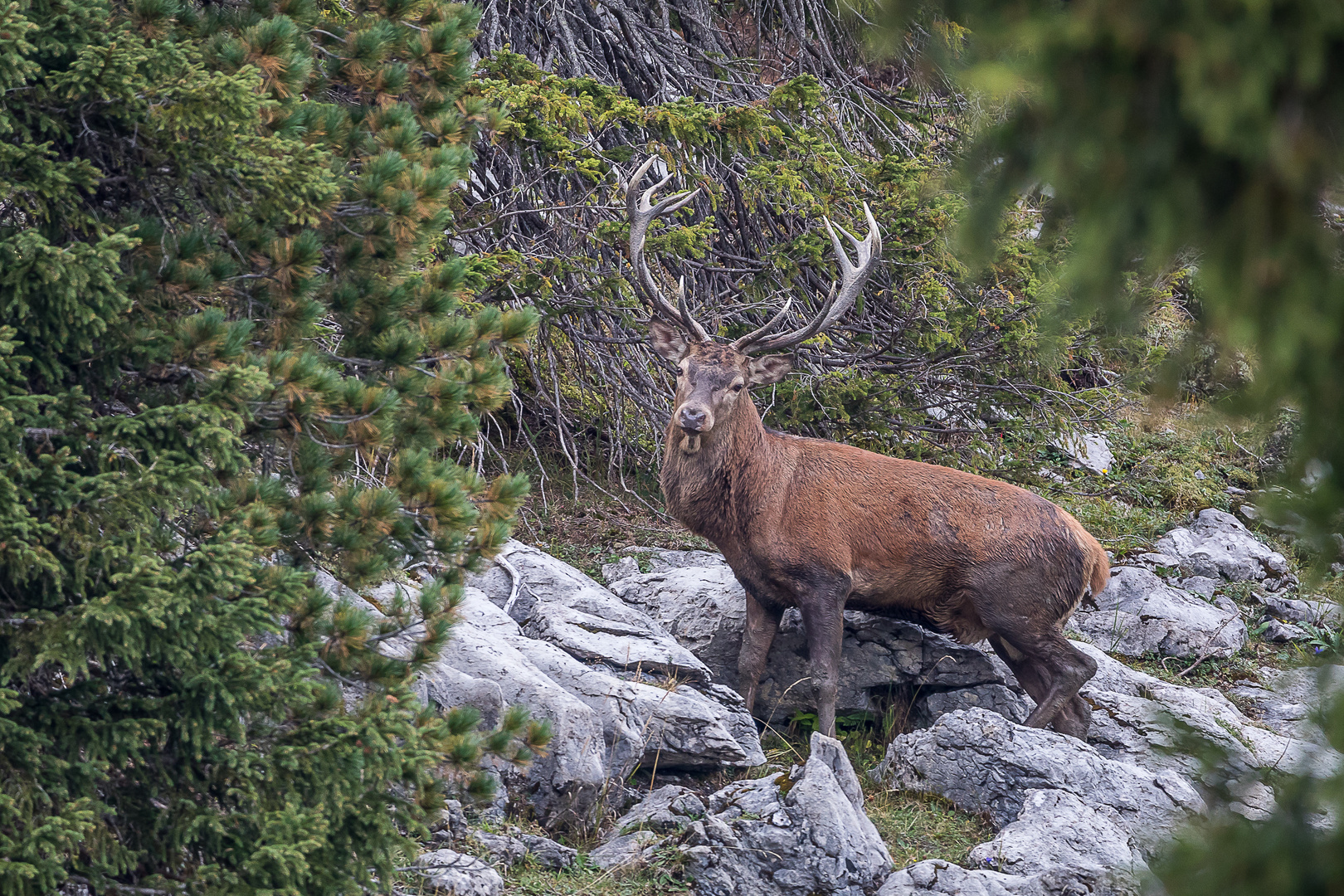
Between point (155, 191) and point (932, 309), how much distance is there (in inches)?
293

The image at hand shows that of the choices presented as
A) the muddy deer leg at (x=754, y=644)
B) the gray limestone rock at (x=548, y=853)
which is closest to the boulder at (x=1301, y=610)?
the muddy deer leg at (x=754, y=644)

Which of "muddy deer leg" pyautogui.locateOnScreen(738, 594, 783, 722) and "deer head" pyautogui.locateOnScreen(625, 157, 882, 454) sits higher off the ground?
"deer head" pyautogui.locateOnScreen(625, 157, 882, 454)

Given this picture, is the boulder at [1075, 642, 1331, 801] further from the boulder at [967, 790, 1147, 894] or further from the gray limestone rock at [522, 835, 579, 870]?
the gray limestone rock at [522, 835, 579, 870]

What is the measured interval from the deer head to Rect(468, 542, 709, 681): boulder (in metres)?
1.30

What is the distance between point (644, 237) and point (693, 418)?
1747mm

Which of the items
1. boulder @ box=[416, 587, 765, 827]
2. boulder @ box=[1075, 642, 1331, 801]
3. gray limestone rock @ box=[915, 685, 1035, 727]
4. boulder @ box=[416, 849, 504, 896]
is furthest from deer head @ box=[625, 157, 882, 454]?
boulder @ box=[416, 849, 504, 896]

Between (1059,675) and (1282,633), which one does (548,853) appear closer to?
(1059,675)

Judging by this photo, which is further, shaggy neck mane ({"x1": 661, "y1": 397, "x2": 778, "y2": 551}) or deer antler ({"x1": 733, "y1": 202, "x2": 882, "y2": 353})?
deer antler ({"x1": 733, "y1": 202, "x2": 882, "y2": 353})

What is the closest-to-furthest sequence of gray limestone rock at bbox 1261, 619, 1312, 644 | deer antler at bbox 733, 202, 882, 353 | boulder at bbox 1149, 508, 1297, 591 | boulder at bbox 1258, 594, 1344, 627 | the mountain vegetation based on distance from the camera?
the mountain vegetation < deer antler at bbox 733, 202, 882, 353 < gray limestone rock at bbox 1261, 619, 1312, 644 < boulder at bbox 1258, 594, 1344, 627 < boulder at bbox 1149, 508, 1297, 591

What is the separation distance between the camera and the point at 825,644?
7.71 meters

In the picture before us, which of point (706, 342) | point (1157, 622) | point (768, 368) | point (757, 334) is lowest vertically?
point (1157, 622)

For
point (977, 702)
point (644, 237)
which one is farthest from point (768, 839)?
point (644, 237)

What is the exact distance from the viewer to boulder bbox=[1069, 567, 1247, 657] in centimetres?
971

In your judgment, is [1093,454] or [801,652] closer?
[801,652]
